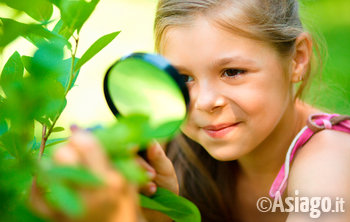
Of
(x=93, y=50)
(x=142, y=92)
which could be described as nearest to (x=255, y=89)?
(x=142, y=92)

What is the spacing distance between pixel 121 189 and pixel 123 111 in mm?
361

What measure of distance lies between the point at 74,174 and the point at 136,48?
11.8 ft

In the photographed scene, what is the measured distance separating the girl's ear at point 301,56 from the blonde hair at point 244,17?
0.10 ft

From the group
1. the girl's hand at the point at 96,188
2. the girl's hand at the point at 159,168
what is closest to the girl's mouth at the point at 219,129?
the girl's hand at the point at 159,168

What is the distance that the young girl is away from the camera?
1.44m

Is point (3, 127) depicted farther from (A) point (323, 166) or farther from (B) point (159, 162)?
(A) point (323, 166)

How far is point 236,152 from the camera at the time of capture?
5.11 feet

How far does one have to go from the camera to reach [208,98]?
1.42m

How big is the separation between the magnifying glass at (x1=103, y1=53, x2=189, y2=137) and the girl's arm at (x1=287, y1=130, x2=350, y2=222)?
0.68 metres

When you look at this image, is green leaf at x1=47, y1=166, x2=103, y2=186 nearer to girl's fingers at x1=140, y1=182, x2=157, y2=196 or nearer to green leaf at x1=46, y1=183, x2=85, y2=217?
green leaf at x1=46, y1=183, x2=85, y2=217

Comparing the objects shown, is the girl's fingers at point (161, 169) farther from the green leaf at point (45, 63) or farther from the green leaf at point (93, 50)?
the green leaf at point (45, 63)

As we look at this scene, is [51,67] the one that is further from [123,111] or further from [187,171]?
[187,171]

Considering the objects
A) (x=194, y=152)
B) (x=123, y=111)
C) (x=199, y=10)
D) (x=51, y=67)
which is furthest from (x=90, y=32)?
(x=51, y=67)

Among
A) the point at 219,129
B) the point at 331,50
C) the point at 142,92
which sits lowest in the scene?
the point at 331,50
